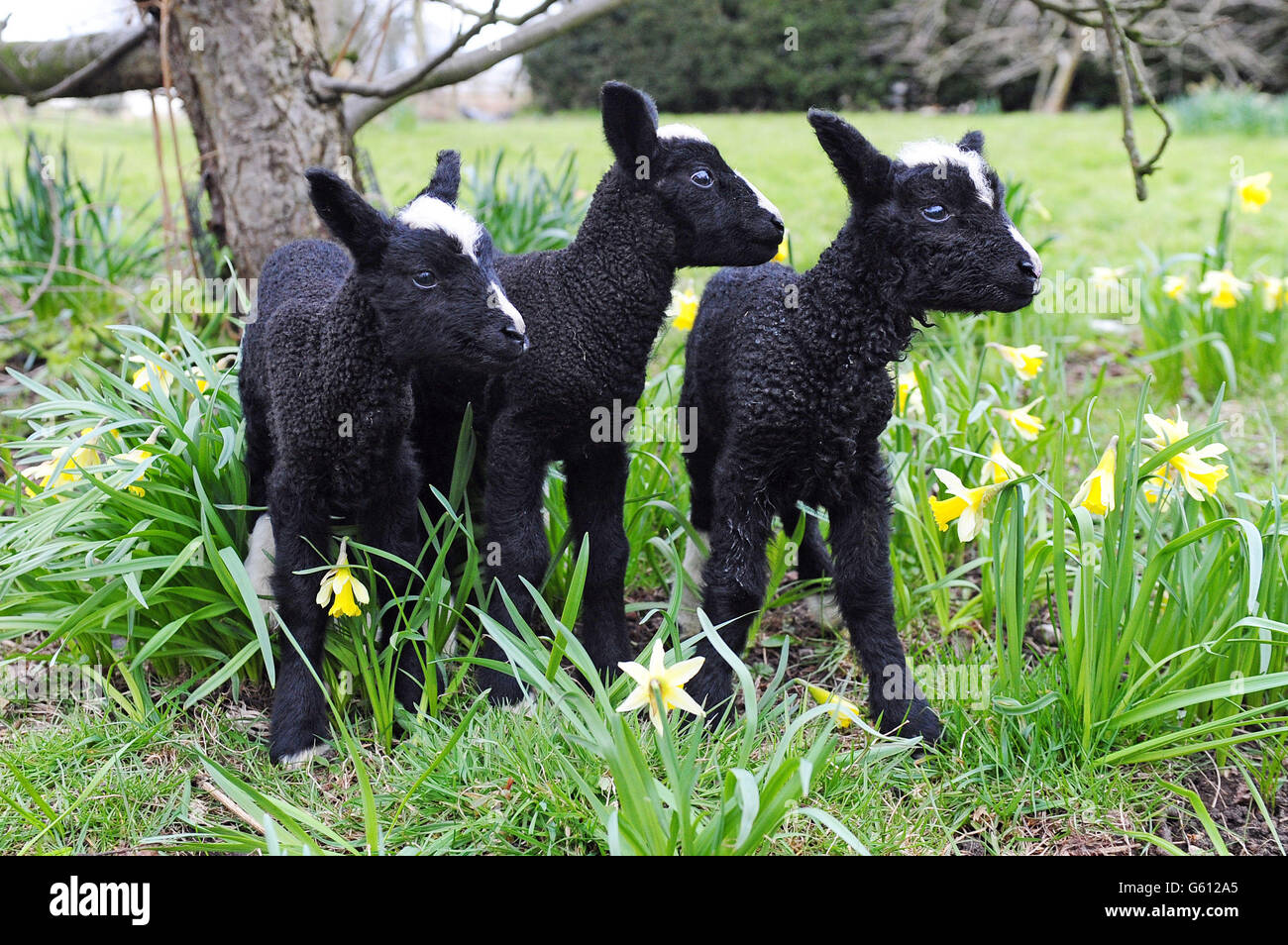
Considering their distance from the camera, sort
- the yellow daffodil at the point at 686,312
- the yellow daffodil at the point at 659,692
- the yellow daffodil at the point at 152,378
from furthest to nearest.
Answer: the yellow daffodil at the point at 686,312 < the yellow daffodil at the point at 152,378 < the yellow daffodil at the point at 659,692

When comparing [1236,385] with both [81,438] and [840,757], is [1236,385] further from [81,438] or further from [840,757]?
[81,438]

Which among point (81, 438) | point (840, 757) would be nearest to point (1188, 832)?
point (840, 757)

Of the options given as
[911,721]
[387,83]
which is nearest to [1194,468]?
[911,721]

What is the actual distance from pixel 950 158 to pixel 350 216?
1.41 meters

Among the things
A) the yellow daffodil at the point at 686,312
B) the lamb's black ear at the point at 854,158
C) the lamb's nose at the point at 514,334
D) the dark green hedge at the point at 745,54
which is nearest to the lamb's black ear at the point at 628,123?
the lamb's black ear at the point at 854,158

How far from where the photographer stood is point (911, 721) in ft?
8.82

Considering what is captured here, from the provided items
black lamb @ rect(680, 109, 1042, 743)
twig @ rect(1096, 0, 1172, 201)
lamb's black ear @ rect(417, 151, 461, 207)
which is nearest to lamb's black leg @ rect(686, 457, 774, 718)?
black lamb @ rect(680, 109, 1042, 743)

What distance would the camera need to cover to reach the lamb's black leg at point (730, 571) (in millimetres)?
2633

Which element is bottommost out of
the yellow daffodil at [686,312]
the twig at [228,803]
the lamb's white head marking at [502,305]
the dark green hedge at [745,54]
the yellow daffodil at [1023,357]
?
the twig at [228,803]

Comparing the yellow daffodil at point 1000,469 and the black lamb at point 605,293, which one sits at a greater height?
the black lamb at point 605,293

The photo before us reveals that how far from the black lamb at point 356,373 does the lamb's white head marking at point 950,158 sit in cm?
103

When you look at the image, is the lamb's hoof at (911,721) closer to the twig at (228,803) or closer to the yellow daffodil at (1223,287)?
the twig at (228,803)

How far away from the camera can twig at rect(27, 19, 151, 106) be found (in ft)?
13.9

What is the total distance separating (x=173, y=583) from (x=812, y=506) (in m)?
1.81
